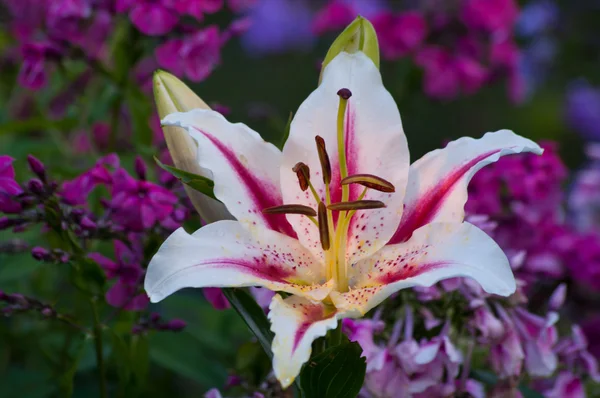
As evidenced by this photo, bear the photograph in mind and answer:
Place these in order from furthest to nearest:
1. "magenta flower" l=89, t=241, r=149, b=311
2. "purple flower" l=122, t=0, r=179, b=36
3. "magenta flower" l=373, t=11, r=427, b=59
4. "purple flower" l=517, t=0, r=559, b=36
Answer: "purple flower" l=517, t=0, r=559, b=36
"magenta flower" l=373, t=11, r=427, b=59
"purple flower" l=122, t=0, r=179, b=36
"magenta flower" l=89, t=241, r=149, b=311

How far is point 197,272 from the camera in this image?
529 millimetres

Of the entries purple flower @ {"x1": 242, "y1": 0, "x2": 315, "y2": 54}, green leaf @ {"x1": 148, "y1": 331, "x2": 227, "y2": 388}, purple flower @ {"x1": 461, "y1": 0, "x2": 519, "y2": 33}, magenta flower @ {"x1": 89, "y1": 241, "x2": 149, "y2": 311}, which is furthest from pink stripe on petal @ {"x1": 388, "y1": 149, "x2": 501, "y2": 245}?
purple flower @ {"x1": 242, "y1": 0, "x2": 315, "y2": 54}

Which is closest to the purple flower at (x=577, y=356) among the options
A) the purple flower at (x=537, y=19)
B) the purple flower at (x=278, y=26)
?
the purple flower at (x=537, y=19)

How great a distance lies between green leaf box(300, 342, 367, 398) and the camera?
558 mm

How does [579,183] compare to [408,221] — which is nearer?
[408,221]

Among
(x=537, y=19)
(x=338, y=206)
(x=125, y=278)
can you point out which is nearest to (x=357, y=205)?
(x=338, y=206)

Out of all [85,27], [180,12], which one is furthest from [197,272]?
[85,27]

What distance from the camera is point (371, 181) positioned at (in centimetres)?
56

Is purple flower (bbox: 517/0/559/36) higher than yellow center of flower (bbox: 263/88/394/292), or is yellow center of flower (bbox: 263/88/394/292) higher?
yellow center of flower (bbox: 263/88/394/292)

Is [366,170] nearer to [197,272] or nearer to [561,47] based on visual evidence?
[197,272]

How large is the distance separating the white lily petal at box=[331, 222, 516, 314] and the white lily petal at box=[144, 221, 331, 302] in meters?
0.03

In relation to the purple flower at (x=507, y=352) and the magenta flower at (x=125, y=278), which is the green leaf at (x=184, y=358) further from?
the purple flower at (x=507, y=352)

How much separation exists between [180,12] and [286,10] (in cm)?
153

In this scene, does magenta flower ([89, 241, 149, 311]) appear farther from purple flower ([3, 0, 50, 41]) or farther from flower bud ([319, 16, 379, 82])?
purple flower ([3, 0, 50, 41])
